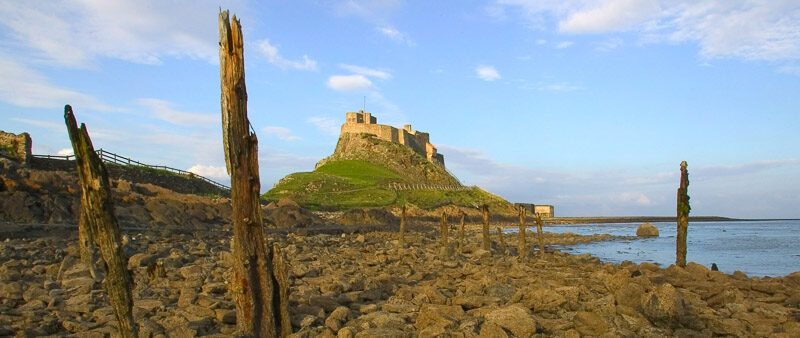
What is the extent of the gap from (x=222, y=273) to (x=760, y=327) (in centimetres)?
1038

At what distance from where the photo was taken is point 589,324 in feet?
29.1

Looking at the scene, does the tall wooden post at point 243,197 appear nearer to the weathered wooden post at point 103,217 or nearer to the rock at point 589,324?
the weathered wooden post at point 103,217

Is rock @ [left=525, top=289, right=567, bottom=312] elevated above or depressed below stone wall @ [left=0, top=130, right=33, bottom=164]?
below

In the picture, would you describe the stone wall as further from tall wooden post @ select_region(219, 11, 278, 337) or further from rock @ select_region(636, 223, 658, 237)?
rock @ select_region(636, 223, 658, 237)

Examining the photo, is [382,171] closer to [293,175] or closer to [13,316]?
[293,175]

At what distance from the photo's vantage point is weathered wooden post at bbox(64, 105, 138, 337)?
18.8ft

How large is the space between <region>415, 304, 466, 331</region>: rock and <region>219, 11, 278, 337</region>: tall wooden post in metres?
2.23

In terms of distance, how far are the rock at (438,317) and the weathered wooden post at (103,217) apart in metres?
4.16

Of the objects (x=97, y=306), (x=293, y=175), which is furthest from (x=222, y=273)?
(x=293, y=175)

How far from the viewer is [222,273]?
12734 millimetres

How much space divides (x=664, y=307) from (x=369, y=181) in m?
79.3

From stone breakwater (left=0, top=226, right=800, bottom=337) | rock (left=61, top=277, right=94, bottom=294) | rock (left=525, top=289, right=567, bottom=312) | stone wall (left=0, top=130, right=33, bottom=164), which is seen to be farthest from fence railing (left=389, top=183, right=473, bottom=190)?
rock (left=525, top=289, right=567, bottom=312)

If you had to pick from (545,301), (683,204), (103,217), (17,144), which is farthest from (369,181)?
(103,217)

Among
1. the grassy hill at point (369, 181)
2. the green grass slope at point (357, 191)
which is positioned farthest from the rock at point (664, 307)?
the grassy hill at point (369, 181)
